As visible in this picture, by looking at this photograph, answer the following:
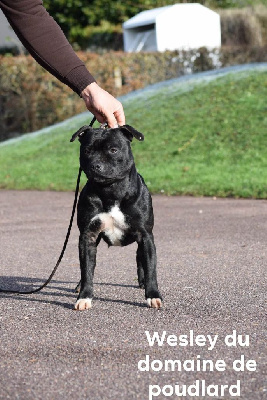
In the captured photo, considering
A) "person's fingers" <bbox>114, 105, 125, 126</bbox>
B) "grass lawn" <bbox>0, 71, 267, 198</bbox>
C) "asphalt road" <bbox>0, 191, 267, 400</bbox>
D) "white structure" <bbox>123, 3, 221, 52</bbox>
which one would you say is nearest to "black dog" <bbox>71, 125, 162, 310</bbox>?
"person's fingers" <bbox>114, 105, 125, 126</bbox>

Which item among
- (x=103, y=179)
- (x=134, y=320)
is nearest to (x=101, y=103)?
(x=103, y=179)

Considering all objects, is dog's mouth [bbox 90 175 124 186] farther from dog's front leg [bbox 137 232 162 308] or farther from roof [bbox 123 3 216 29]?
roof [bbox 123 3 216 29]

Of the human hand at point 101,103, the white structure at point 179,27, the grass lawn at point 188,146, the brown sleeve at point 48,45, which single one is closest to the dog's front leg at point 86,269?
the human hand at point 101,103

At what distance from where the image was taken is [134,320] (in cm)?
488

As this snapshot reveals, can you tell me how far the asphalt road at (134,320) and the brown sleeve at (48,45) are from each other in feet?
→ 4.83

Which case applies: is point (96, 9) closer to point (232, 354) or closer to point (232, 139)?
point (232, 139)

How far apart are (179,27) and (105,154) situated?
3161 centimetres

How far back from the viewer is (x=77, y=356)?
4.16 meters

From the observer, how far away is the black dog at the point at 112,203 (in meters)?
4.87

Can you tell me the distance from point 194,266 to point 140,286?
3.20ft

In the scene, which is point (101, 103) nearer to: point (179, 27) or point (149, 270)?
point (149, 270)

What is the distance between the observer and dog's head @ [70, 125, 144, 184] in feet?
15.8

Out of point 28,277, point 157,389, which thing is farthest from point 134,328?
point 28,277

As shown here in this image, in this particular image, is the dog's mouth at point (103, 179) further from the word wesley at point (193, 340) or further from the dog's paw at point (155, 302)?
the word wesley at point (193, 340)
